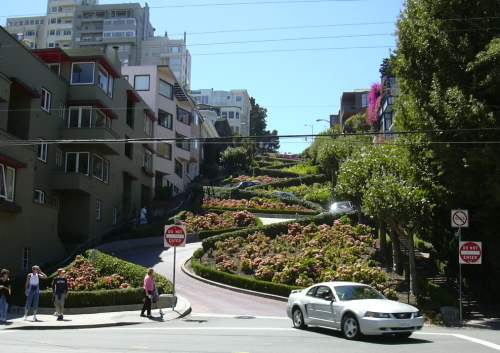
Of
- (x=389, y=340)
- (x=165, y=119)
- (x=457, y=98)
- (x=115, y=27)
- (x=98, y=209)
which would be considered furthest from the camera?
(x=115, y=27)

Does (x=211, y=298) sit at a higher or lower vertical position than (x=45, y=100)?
lower

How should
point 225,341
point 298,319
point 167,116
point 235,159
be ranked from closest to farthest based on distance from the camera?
point 225,341
point 298,319
point 167,116
point 235,159

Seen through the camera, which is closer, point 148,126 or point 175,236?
point 175,236

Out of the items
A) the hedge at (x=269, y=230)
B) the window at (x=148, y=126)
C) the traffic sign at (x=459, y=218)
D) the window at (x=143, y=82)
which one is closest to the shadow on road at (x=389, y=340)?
the traffic sign at (x=459, y=218)

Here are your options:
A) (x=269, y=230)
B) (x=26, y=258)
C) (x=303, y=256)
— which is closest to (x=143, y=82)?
(x=269, y=230)

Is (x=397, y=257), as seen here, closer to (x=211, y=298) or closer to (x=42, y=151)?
(x=211, y=298)

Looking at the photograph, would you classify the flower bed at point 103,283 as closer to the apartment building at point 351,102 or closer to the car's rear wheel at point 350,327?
the car's rear wheel at point 350,327

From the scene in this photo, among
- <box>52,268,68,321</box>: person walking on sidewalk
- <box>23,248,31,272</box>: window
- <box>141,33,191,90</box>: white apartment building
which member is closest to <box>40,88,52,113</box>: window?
<box>23,248,31,272</box>: window

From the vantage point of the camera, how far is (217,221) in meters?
43.8

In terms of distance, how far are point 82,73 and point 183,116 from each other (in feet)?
89.8

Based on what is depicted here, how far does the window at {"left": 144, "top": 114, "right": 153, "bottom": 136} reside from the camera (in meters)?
52.9

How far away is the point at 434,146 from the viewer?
20.5 m

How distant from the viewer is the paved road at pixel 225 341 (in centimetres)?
1246

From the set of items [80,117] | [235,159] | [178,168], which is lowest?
[80,117]
